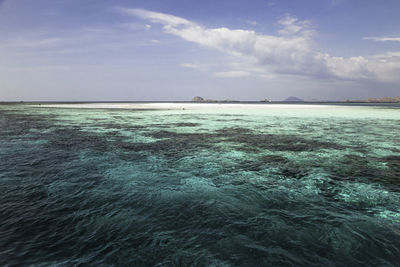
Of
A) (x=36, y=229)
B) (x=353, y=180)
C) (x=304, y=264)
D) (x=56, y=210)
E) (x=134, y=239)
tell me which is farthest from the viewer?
(x=353, y=180)

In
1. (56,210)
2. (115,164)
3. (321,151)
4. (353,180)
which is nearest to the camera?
(56,210)

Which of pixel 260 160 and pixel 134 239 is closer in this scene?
pixel 134 239

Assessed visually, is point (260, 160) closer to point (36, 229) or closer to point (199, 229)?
point (199, 229)

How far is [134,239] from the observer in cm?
504

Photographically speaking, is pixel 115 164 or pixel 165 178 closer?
pixel 165 178

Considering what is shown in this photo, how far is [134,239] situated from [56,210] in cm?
300

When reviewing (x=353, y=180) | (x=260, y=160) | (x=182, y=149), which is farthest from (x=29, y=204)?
(x=353, y=180)

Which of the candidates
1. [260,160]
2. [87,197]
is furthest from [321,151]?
[87,197]

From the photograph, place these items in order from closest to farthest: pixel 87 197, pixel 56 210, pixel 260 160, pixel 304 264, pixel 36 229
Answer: pixel 304 264
pixel 36 229
pixel 56 210
pixel 87 197
pixel 260 160

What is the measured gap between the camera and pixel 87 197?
7203 millimetres

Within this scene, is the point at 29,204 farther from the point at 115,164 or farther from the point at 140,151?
the point at 140,151

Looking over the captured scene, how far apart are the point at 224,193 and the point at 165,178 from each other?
9.08ft

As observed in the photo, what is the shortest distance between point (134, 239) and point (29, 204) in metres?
4.09

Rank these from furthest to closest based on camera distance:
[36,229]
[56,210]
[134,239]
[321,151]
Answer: [321,151]
[56,210]
[36,229]
[134,239]
